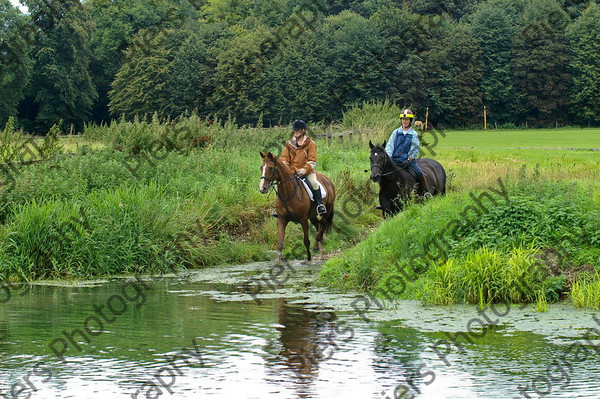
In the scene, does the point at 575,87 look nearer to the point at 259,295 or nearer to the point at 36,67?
the point at 36,67

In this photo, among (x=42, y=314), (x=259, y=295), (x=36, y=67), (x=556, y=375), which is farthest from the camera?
(x=36, y=67)

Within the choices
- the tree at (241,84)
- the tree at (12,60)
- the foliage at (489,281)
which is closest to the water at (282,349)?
the foliage at (489,281)

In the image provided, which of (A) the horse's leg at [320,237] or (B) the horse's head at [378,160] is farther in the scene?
(A) the horse's leg at [320,237]

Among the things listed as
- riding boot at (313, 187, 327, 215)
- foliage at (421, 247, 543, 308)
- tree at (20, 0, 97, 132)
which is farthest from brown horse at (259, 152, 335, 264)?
tree at (20, 0, 97, 132)

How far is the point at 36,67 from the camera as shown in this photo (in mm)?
77312

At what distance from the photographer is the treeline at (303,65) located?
7794cm

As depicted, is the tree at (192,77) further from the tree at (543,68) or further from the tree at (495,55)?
the tree at (543,68)

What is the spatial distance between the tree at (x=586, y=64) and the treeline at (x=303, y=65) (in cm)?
13

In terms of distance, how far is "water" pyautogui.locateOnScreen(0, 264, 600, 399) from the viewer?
7.73 meters

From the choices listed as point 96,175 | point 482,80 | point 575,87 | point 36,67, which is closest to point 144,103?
point 36,67

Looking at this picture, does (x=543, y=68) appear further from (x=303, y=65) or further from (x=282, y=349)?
(x=282, y=349)

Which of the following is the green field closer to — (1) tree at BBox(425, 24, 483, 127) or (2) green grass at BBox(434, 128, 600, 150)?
(2) green grass at BBox(434, 128, 600, 150)

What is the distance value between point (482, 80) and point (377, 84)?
1294 centimetres

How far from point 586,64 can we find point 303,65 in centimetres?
2751
